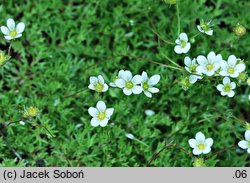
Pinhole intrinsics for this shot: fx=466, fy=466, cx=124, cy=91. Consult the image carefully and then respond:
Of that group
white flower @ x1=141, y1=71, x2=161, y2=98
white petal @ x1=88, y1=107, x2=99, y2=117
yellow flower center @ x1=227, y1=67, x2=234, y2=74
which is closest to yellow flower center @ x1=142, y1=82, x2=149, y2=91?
white flower @ x1=141, y1=71, x2=161, y2=98

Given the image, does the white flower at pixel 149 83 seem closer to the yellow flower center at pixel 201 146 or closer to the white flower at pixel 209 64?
the white flower at pixel 209 64

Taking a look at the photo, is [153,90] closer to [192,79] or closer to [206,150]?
[192,79]

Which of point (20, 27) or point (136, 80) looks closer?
point (136, 80)

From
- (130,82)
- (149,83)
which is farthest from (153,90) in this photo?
(130,82)

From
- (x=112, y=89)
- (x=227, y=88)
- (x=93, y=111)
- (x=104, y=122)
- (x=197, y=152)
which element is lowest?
(x=197, y=152)

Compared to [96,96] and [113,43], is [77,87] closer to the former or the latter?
[96,96]

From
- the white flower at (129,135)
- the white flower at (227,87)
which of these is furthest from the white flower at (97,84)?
the white flower at (227,87)
